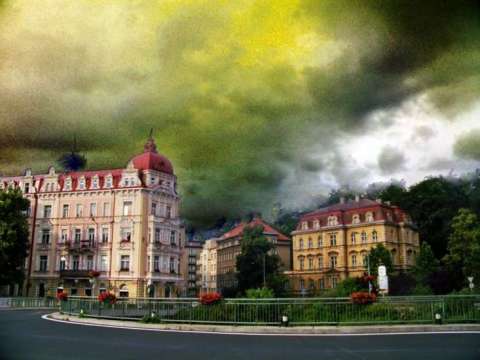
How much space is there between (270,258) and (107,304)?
31.4 m

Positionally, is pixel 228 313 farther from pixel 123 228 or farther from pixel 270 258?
pixel 270 258

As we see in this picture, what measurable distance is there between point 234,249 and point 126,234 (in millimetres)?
25797

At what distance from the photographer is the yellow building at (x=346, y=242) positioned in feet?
174

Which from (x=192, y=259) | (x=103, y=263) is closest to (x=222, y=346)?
(x=103, y=263)

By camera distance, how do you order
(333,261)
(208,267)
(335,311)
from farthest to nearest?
(208,267)
(333,261)
(335,311)

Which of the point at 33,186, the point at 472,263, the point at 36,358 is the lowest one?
the point at 36,358

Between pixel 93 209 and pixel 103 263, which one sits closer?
pixel 103 263

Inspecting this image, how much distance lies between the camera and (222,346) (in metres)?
11.3

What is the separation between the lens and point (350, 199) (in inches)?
2431

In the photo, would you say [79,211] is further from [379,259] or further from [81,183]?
[379,259]

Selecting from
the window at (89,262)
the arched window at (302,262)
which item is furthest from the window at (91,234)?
the arched window at (302,262)

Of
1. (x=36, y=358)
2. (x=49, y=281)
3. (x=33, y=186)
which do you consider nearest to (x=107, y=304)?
(x=36, y=358)

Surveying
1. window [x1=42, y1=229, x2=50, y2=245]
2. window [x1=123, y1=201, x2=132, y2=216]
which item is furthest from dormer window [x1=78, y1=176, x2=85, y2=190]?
window [x1=42, y1=229, x2=50, y2=245]

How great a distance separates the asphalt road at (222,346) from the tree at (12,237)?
24847 mm
